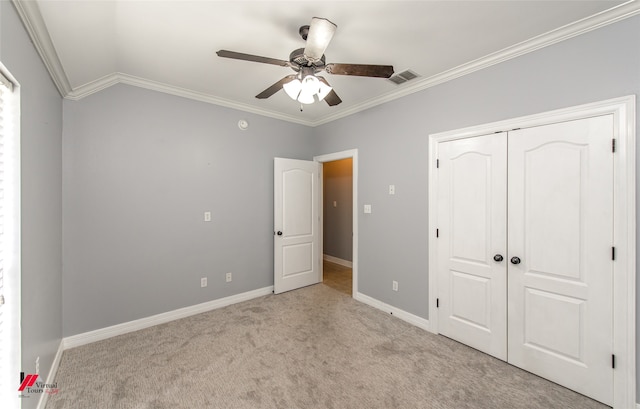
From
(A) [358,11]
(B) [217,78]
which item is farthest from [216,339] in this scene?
(A) [358,11]

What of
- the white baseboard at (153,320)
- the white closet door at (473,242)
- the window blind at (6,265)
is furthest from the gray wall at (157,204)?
the white closet door at (473,242)

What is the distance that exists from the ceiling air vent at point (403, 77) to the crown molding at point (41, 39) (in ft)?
8.69

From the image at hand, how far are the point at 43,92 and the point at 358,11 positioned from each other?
2.27 meters

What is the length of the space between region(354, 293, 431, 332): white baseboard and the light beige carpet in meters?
0.07

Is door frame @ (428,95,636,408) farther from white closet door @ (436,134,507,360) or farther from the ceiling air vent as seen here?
the ceiling air vent

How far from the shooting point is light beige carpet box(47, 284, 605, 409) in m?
1.83

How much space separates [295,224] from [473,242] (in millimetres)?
2364

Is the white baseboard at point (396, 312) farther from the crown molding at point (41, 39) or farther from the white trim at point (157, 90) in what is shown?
the crown molding at point (41, 39)

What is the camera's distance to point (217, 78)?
273 cm

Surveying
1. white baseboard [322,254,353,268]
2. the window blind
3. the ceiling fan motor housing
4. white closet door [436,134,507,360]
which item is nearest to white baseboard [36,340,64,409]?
the window blind

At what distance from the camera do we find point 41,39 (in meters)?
1.66

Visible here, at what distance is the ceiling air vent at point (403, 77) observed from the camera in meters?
2.60
